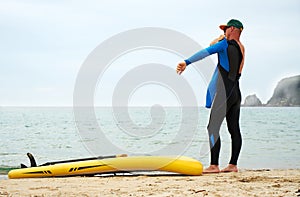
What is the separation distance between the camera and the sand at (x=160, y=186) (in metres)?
4.63

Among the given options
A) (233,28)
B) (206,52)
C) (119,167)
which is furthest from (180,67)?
(119,167)

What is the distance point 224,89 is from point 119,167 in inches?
80.4

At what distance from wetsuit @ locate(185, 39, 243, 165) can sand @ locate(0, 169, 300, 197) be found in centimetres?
80

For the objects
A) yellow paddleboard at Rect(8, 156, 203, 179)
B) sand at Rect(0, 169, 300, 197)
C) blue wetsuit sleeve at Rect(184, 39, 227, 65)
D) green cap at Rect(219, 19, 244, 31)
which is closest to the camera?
sand at Rect(0, 169, 300, 197)

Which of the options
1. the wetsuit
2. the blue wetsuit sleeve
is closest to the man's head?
the wetsuit

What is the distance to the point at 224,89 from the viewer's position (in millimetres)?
6586

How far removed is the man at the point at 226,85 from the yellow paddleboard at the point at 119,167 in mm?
527

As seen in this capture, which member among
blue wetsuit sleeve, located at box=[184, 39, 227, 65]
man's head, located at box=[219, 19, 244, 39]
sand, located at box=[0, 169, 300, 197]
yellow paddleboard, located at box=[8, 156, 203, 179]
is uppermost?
man's head, located at box=[219, 19, 244, 39]

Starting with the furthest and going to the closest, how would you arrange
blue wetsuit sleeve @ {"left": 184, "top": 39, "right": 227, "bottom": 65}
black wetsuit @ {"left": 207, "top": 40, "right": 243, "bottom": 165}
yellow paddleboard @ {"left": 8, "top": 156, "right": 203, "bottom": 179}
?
black wetsuit @ {"left": 207, "top": 40, "right": 243, "bottom": 165} → blue wetsuit sleeve @ {"left": 184, "top": 39, "right": 227, "bottom": 65} → yellow paddleboard @ {"left": 8, "top": 156, "right": 203, "bottom": 179}

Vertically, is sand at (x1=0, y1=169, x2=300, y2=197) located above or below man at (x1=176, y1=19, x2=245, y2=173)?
below

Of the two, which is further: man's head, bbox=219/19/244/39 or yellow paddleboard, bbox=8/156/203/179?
man's head, bbox=219/19/244/39

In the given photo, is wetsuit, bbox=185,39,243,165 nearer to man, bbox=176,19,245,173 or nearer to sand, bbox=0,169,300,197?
man, bbox=176,19,245,173

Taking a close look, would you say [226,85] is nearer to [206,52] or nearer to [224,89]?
[224,89]

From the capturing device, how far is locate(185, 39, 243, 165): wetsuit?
654 cm
